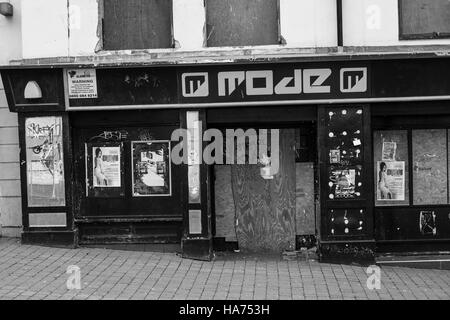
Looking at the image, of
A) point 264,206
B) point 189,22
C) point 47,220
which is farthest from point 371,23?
point 47,220

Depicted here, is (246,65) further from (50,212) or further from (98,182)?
(50,212)

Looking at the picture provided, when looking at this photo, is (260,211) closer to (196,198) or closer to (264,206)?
(264,206)

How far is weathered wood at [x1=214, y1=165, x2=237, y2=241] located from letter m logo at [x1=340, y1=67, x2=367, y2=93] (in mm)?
2386

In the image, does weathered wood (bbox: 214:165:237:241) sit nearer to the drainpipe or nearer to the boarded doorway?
the boarded doorway

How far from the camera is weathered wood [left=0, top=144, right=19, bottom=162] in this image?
409 inches

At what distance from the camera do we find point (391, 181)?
10117 millimetres

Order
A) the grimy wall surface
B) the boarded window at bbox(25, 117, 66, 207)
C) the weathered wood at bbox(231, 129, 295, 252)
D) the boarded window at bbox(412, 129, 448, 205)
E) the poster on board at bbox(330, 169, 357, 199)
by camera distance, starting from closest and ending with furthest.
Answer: the poster on board at bbox(330, 169, 357, 199) < the boarded window at bbox(25, 117, 66, 207) < the boarded window at bbox(412, 129, 448, 205) < the grimy wall surface < the weathered wood at bbox(231, 129, 295, 252)

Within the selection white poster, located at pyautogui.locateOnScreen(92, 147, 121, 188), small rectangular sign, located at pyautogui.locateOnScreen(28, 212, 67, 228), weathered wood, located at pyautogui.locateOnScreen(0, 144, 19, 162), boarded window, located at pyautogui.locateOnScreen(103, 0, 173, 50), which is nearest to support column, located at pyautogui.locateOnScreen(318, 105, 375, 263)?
boarded window, located at pyautogui.locateOnScreen(103, 0, 173, 50)

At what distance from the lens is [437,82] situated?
31.2 feet

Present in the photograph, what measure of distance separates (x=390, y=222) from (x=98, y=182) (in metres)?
4.81

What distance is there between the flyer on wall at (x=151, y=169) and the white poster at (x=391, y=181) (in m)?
3.47

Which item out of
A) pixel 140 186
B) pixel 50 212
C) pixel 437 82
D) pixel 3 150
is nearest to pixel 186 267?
pixel 140 186

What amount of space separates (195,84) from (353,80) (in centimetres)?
245

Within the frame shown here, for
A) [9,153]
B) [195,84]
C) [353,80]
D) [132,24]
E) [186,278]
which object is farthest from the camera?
[9,153]
